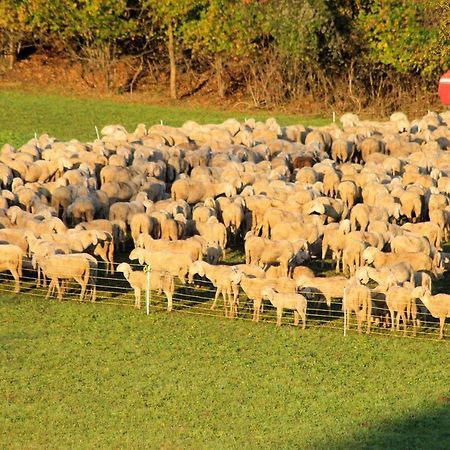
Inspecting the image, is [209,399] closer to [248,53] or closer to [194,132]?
[194,132]

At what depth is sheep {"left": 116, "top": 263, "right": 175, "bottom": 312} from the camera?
2002cm

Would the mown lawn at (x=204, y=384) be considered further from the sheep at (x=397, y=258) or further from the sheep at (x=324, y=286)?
the sheep at (x=397, y=258)

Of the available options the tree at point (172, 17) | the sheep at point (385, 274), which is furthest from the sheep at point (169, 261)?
the tree at point (172, 17)

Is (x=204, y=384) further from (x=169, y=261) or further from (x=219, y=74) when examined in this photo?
(x=219, y=74)

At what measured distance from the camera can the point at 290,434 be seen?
14758 millimetres

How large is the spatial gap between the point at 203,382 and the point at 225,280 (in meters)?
3.38

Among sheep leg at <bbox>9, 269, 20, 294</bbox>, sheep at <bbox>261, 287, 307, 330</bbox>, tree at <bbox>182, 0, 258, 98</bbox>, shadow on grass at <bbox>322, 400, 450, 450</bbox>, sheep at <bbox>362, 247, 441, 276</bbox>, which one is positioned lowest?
shadow on grass at <bbox>322, 400, 450, 450</bbox>

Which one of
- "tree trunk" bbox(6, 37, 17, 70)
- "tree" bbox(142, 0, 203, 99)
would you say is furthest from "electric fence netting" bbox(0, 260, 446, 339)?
"tree trunk" bbox(6, 37, 17, 70)

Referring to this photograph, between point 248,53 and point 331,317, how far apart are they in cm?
2936

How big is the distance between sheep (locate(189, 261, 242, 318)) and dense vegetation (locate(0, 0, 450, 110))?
1062 inches

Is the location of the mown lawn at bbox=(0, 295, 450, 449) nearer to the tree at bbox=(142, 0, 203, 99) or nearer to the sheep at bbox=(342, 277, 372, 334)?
the sheep at bbox=(342, 277, 372, 334)

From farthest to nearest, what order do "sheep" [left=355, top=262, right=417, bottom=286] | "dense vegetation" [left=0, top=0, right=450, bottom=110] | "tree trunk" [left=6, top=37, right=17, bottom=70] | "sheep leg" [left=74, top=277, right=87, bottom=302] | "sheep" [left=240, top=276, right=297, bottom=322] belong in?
"tree trunk" [left=6, top=37, right=17, bottom=70], "dense vegetation" [left=0, top=0, right=450, bottom=110], "sheep leg" [left=74, top=277, right=87, bottom=302], "sheep" [left=355, top=262, right=417, bottom=286], "sheep" [left=240, top=276, right=297, bottom=322]

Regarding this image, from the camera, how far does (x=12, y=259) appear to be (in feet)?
68.7

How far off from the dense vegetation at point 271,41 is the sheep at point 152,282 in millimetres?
27197
